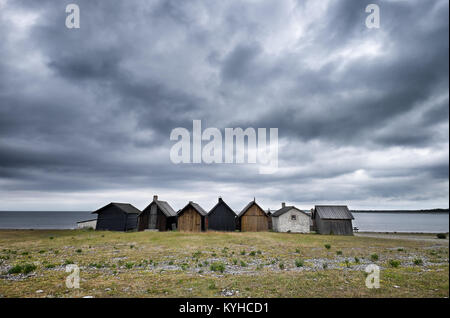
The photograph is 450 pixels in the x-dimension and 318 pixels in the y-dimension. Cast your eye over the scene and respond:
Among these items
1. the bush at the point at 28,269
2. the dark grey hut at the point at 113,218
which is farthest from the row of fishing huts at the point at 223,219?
the bush at the point at 28,269

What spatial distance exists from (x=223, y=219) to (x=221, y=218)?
0.49 meters

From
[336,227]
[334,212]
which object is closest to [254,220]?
[336,227]

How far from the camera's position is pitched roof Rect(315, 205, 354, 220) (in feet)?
154

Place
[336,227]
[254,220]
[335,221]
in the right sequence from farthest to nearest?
[254,220] → [335,221] → [336,227]

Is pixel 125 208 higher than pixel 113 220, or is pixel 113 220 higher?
pixel 125 208

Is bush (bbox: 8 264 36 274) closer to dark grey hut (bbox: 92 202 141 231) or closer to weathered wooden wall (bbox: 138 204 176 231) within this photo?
weathered wooden wall (bbox: 138 204 176 231)

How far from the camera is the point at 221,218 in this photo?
4775 centimetres

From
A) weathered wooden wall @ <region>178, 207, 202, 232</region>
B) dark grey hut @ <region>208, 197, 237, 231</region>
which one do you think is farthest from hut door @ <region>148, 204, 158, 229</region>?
dark grey hut @ <region>208, 197, 237, 231</region>

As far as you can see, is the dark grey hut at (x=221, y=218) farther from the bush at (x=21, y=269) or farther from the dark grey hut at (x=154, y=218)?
the bush at (x=21, y=269)

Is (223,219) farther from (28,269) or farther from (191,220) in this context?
(28,269)

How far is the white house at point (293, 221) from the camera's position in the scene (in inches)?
1981

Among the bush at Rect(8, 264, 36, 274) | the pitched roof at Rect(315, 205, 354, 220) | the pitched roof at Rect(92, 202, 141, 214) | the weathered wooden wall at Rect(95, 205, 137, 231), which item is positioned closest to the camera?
the bush at Rect(8, 264, 36, 274)
